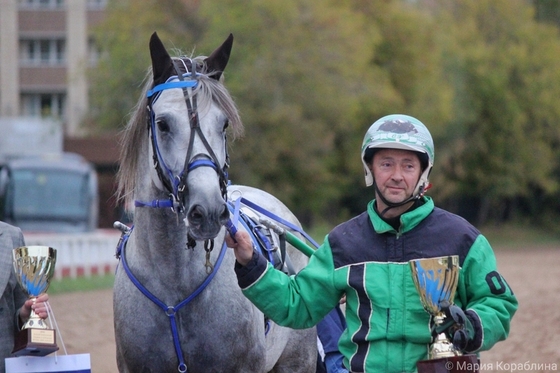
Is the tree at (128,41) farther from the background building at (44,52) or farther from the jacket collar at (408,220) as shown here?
the jacket collar at (408,220)

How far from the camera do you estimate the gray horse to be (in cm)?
418

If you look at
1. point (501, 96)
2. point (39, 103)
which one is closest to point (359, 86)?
point (501, 96)

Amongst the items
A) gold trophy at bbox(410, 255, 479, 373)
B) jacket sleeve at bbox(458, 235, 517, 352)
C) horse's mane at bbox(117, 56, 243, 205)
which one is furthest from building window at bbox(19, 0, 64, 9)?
gold trophy at bbox(410, 255, 479, 373)

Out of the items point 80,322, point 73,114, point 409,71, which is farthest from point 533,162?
point 80,322

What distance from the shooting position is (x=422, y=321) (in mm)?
3477

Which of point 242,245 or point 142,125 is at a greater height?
point 142,125

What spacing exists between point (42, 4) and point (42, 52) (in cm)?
246

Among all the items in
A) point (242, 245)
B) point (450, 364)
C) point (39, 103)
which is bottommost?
point (39, 103)

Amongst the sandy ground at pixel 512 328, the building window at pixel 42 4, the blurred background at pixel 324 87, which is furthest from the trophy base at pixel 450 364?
the building window at pixel 42 4

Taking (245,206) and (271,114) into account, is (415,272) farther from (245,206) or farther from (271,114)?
(271,114)

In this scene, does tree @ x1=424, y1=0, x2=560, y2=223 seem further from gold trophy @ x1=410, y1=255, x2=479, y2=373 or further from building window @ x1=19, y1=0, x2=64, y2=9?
gold trophy @ x1=410, y1=255, x2=479, y2=373

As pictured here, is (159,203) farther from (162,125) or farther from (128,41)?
(128,41)

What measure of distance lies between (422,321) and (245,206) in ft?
7.46

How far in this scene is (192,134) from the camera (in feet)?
13.3
